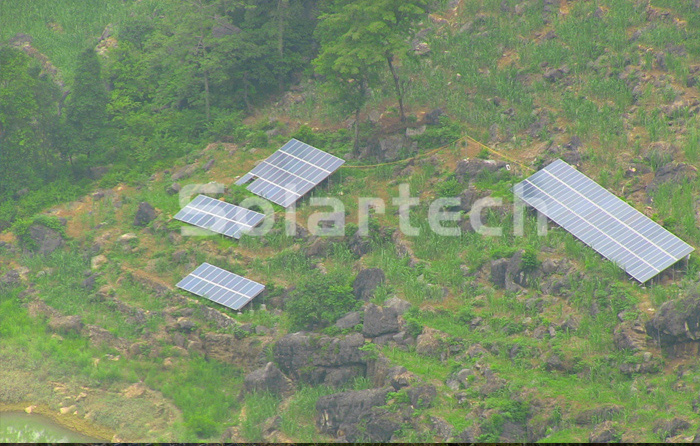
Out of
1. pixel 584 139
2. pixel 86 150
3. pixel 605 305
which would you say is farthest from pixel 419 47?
pixel 605 305

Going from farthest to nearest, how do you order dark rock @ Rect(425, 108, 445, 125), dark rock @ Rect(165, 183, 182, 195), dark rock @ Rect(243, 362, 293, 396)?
dark rock @ Rect(165, 183, 182, 195) < dark rock @ Rect(425, 108, 445, 125) < dark rock @ Rect(243, 362, 293, 396)

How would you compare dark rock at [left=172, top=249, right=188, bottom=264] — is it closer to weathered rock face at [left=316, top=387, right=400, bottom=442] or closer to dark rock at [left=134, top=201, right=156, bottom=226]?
dark rock at [left=134, top=201, right=156, bottom=226]

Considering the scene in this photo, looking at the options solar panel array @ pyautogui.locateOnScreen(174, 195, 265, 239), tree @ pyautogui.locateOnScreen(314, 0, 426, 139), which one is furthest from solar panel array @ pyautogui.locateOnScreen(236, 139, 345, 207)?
tree @ pyautogui.locateOnScreen(314, 0, 426, 139)

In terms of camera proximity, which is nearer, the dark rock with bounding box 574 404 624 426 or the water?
the dark rock with bounding box 574 404 624 426

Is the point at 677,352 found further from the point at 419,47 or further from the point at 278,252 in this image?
the point at 419,47

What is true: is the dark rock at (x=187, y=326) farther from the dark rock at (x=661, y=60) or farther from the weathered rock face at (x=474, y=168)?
the dark rock at (x=661, y=60)


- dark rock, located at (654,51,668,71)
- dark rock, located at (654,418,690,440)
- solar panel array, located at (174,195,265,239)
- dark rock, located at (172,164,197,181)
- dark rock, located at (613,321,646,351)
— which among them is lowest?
dark rock, located at (172,164,197,181)

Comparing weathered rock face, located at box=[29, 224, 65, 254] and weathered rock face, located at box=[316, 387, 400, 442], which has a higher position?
weathered rock face, located at box=[316, 387, 400, 442]
